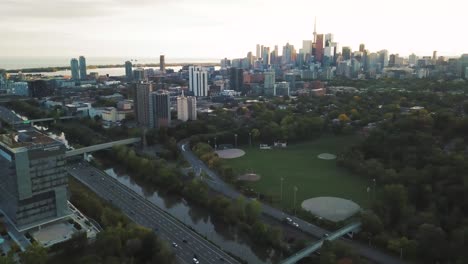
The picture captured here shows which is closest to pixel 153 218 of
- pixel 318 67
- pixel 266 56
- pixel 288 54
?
pixel 318 67

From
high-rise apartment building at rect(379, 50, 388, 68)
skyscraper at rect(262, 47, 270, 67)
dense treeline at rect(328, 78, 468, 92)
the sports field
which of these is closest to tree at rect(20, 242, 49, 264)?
the sports field

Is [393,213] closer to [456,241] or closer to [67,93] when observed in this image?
[456,241]

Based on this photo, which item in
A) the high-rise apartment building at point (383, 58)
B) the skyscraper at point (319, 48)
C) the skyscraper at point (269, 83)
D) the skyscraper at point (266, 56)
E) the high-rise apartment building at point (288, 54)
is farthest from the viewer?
the high-rise apartment building at point (288, 54)

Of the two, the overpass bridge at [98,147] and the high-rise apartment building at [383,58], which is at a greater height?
the high-rise apartment building at [383,58]

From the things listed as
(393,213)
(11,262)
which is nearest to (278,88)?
(393,213)

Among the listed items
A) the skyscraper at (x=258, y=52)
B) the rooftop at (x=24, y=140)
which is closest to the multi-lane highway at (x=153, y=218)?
the rooftop at (x=24, y=140)

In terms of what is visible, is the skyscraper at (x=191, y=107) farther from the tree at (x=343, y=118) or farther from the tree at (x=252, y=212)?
the tree at (x=252, y=212)

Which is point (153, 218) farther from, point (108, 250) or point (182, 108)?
point (182, 108)

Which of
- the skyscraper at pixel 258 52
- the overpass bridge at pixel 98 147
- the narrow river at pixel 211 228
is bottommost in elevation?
the narrow river at pixel 211 228
